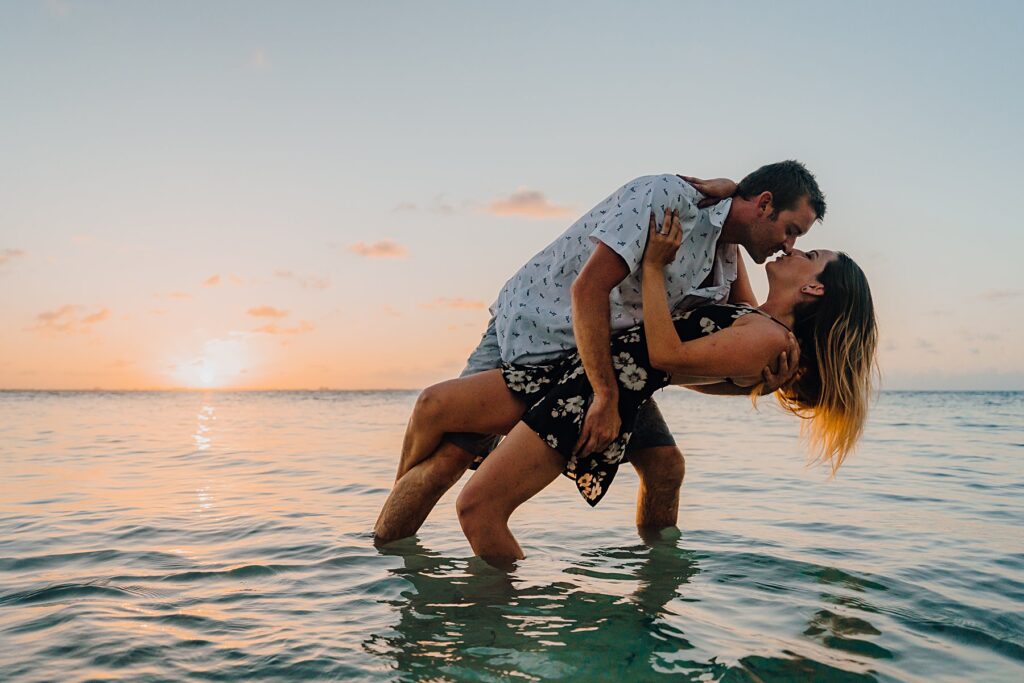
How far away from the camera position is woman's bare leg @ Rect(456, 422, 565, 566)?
138 inches

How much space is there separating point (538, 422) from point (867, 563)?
7.12ft

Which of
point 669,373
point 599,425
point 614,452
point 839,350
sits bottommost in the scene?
point 614,452

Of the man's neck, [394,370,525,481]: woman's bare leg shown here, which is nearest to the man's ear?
the man's neck

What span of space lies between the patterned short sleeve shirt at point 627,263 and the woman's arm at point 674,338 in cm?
7

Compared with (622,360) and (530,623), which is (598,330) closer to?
(622,360)

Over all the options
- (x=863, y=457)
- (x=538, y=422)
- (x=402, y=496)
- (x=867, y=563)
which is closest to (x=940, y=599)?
(x=867, y=563)

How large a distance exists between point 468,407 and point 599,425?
0.80 metres

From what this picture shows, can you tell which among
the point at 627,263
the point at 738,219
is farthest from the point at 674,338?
the point at 738,219

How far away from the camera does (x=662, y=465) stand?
4352 mm

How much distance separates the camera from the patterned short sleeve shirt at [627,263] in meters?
3.38

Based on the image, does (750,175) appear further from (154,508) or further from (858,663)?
(154,508)

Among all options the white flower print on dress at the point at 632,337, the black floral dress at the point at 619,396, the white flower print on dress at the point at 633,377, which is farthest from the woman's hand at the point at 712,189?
the white flower print on dress at the point at 633,377

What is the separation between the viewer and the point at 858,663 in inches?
110

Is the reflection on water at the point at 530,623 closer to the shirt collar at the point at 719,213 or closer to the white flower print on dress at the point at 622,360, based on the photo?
the white flower print on dress at the point at 622,360
